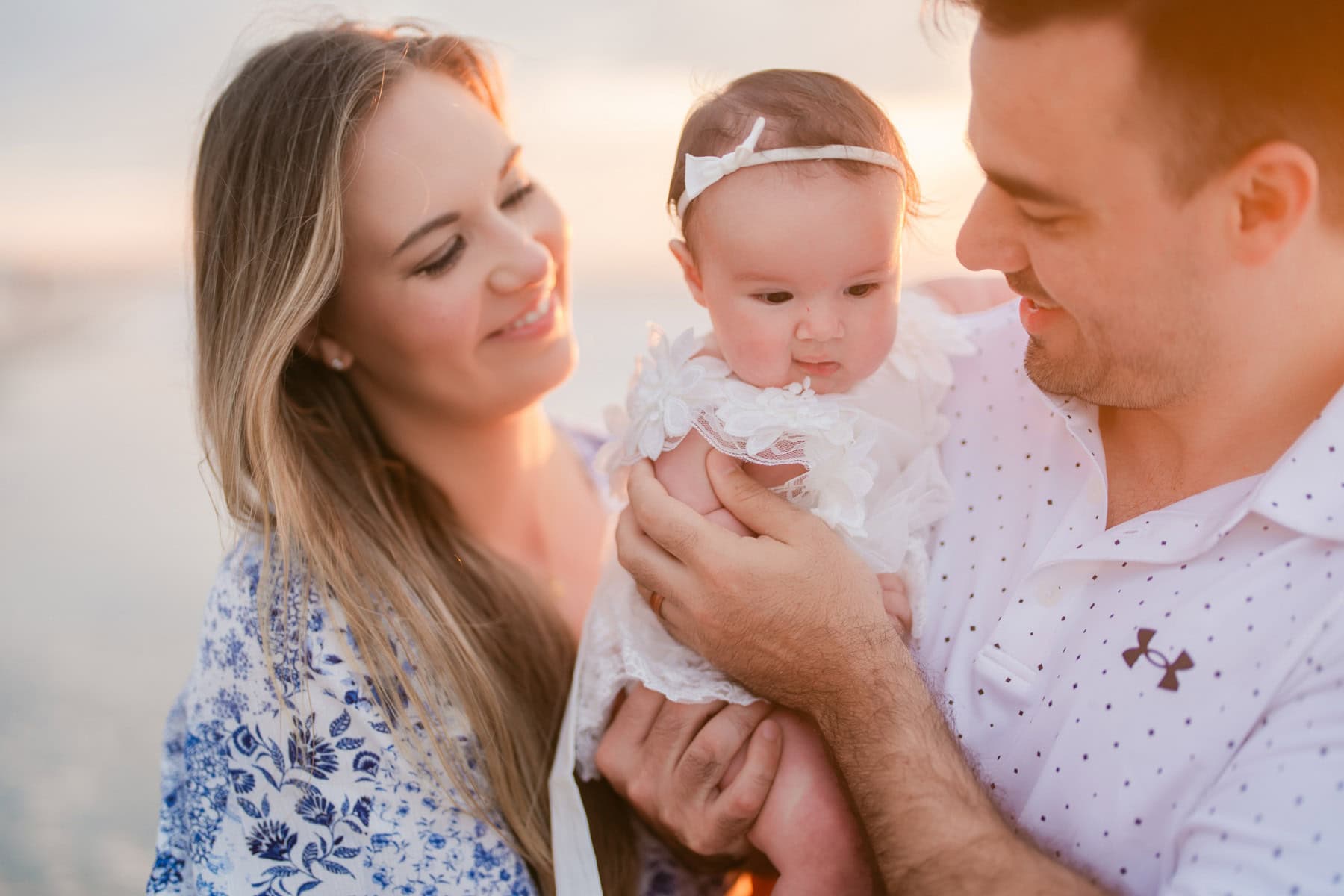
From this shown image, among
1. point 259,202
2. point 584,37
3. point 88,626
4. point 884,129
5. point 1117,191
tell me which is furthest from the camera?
point 584,37

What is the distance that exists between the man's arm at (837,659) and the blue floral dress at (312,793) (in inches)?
16.0

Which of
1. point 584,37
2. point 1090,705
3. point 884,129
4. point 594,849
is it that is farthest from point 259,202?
point 584,37

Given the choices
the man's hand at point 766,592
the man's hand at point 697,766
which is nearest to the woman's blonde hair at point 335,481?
the man's hand at point 697,766

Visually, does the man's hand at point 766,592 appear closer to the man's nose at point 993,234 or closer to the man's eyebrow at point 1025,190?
the man's nose at point 993,234

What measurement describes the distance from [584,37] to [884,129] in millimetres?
4674

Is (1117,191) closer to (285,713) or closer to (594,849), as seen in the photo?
(594,849)

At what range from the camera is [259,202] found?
2.17 meters

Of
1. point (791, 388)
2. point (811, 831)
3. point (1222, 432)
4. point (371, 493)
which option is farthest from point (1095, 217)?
point (371, 493)

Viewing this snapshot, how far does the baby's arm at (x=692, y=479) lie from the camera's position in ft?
6.35

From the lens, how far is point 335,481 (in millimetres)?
2219

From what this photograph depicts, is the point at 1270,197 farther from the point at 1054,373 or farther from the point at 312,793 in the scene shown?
the point at 312,793

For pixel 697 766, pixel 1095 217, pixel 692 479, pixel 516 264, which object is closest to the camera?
pixel 1095 217

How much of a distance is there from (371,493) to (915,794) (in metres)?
1.39

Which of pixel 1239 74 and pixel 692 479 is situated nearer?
pixel 1239 74
